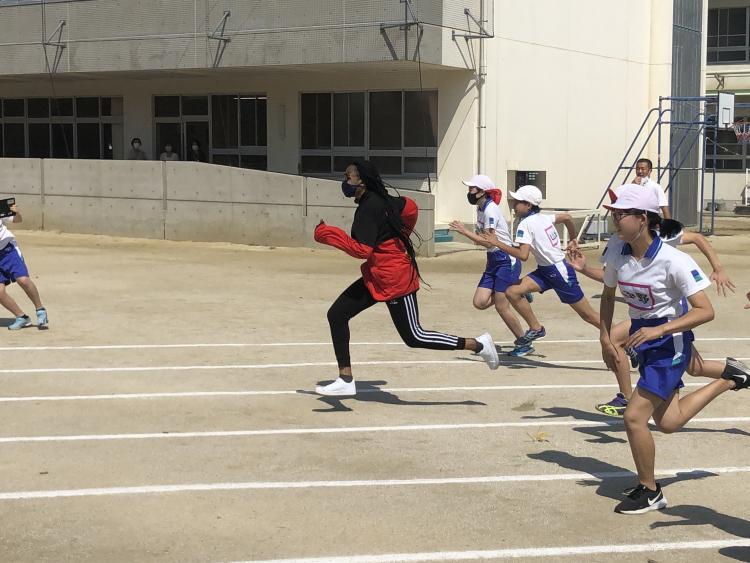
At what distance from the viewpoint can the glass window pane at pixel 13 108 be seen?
34438mm

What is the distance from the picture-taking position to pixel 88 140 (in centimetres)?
3294

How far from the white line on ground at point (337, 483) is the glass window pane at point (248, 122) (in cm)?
2330

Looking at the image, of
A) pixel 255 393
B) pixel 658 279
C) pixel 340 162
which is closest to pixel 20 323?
pixel 255 393

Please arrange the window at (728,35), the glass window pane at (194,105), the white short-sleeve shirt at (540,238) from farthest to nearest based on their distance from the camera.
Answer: the window at (728,35)
the glass window pane at (194,105)
the white short-sleeve shirt at (540,238)

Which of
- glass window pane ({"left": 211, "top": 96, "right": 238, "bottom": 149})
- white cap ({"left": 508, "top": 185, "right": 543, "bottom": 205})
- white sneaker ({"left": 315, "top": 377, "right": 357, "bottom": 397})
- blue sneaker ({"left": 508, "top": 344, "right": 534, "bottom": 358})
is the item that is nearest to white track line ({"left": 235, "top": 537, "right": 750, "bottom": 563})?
white sneaker ({"left": 315, "top": 377, "right": 357, "bottom": 397})

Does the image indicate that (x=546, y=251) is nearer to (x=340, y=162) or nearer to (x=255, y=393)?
(x=255, y=393)

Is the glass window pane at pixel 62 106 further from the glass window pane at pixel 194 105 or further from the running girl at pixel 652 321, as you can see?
the running girl at pixel 652 321

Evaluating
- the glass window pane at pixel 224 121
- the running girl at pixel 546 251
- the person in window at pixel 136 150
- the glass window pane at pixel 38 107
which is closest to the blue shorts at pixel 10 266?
the running girl at pixel 546 251

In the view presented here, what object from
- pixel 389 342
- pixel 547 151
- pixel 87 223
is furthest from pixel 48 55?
pixel 389 342

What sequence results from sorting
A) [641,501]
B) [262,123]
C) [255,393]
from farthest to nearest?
1. [262,123]
2. [255,393]
3. [641,501]

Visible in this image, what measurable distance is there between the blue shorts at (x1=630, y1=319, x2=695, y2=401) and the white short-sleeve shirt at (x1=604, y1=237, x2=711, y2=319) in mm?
217

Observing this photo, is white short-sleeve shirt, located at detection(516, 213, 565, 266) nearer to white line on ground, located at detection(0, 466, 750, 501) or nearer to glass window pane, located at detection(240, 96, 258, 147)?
white line on ground, located at detection(0, 466, 750, 501)

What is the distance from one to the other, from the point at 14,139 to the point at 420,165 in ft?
46.3

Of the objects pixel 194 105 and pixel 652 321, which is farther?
pixel 194 105
